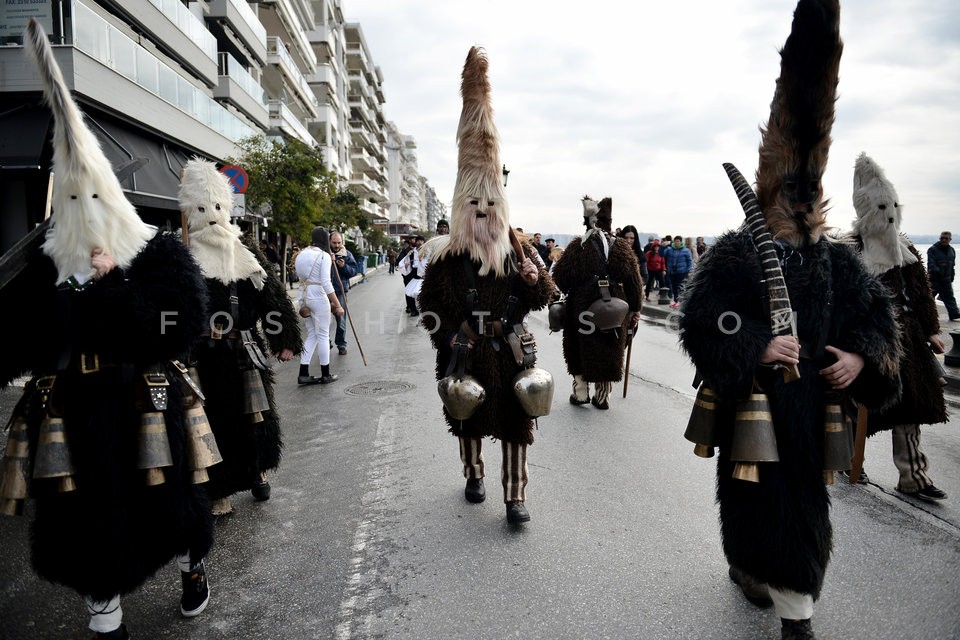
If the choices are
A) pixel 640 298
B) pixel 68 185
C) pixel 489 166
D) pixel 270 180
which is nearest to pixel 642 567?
pixel 489 166

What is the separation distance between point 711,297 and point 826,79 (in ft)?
3.21

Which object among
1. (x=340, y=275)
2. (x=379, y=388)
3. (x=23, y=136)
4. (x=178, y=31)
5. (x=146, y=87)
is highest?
(x=178, y=31)

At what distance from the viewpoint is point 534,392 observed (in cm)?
382

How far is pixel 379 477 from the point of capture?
4.81m

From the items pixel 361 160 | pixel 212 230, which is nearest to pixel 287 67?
pixel 361 160

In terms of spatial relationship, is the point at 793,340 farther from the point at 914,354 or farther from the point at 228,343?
the point at 228,343

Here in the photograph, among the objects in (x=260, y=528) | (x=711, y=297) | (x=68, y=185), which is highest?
(x=68, y=185)

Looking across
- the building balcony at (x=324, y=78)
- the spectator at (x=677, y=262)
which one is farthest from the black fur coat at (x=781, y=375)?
the building balcony at (x=324, y=78)

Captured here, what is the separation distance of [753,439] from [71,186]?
9.76 feet

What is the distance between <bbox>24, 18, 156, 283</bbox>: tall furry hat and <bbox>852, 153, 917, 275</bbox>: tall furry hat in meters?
4.35

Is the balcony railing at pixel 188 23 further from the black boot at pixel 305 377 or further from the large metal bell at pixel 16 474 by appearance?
the large metal bell at pixel 16 474

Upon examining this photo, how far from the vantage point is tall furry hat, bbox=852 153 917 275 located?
4152 mm

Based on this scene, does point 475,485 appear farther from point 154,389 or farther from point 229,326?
point 154,389

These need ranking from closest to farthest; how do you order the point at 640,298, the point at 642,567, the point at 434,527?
the point at 642,567, the point at 434,527, the point at 640,298
